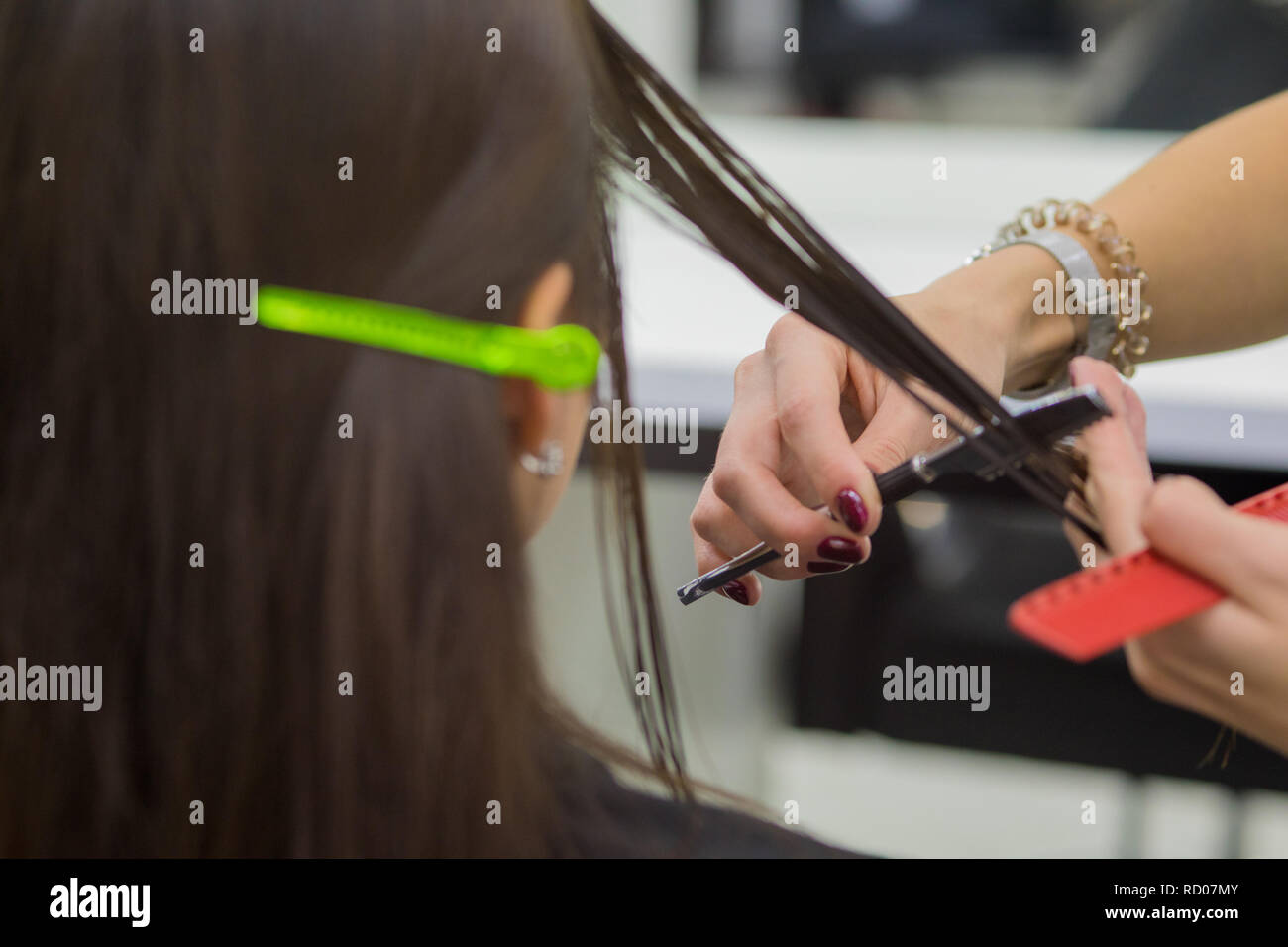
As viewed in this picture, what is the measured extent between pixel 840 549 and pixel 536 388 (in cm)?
21

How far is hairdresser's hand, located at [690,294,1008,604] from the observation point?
564 millimetres

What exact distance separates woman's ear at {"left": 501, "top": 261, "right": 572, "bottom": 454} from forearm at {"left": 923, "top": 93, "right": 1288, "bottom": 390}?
13.4 inches

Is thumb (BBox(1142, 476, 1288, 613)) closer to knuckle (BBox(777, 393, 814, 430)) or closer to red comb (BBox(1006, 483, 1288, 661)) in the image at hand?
red comb (BBox(1006, 483, 1288, 661))

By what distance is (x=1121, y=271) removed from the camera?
0.70 m

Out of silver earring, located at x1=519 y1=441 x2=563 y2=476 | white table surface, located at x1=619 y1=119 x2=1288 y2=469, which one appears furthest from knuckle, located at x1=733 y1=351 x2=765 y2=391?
white table surface, located at x1=619 y1=119 x2=1288 y2=469

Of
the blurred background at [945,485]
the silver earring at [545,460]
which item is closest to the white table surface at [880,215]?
the blurred background at [945,485]

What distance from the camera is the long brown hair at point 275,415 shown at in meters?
0.40
